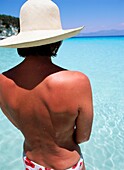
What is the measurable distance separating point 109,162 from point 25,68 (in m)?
2.33

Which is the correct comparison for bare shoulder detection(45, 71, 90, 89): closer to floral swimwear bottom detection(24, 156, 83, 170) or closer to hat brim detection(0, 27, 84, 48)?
hat brim detection(0, 27, 84, 48)

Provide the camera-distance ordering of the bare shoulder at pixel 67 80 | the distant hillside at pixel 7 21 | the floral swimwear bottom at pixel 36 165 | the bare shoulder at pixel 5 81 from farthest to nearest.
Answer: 1. the distant hillside at pixel 7 21
2. the floral swimwear bottom at pixel 36 165
3. the bare shoulder at pixel 5 81
4. the bare shoulder at pixel 67 80

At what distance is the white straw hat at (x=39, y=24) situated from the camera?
1.08 meters

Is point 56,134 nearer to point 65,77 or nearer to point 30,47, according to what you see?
point 65,77

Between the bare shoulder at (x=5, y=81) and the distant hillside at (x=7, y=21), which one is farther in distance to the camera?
the distant hillside at (x=7, y=21)

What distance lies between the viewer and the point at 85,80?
1.06 m

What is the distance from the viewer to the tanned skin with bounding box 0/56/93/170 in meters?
1.06

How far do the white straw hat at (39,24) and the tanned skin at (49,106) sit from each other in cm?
9

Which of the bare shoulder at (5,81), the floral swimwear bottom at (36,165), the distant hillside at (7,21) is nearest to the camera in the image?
the bare shoulder at (5,81)

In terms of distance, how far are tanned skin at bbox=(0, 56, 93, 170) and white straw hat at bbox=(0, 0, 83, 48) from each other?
0.09 meters

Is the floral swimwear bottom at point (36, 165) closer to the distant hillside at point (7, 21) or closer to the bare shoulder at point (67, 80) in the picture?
the bare shoulder at point (67, 80)

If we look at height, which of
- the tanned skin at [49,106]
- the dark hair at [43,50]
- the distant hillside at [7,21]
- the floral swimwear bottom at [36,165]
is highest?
the dark hair at [43,50]

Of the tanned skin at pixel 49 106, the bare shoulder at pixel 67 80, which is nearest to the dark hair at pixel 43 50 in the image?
the tanned skin at pixel 49 106

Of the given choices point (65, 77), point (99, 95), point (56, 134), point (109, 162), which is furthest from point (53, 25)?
point (99, 95)
